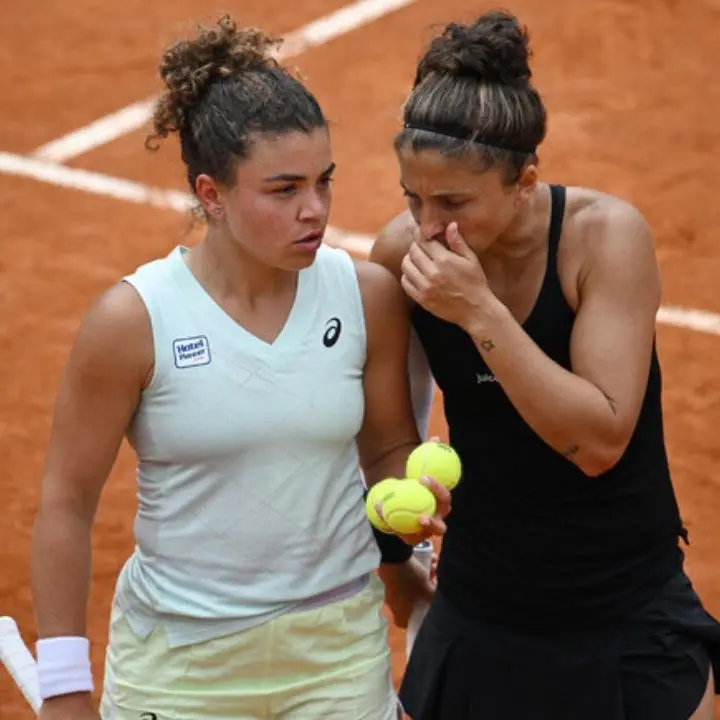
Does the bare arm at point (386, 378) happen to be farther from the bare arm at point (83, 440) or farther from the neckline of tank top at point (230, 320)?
the bare arm at point (83, 440)

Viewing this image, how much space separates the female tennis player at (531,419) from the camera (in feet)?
13.0

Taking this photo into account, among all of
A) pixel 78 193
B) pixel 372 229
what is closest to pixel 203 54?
pixel 372 229

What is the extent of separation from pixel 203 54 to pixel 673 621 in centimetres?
185

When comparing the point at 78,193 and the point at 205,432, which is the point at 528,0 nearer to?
the point at 78,193

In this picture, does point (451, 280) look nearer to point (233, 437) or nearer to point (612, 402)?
point (612, 402)

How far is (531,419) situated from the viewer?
3.95m

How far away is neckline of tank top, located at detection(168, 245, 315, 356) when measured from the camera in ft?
12.8

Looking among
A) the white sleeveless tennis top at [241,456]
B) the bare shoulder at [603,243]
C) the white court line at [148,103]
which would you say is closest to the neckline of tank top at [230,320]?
the white sleeveless tennis top at [241,456]

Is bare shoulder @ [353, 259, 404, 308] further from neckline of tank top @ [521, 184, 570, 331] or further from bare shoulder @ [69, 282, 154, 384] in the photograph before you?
bare shoulder @ [69, 282, 154, 384]

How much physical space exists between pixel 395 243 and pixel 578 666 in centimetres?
118

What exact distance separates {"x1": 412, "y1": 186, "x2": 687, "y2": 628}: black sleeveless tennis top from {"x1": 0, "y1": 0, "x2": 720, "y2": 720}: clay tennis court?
7.40ft

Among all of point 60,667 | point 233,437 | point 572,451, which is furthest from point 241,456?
point 572,451

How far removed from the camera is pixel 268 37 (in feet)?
13.5

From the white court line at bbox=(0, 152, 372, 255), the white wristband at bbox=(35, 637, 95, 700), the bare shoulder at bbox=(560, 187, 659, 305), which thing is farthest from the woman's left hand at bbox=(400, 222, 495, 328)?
the white court line at bbox=(0, 152, 372, 255)
